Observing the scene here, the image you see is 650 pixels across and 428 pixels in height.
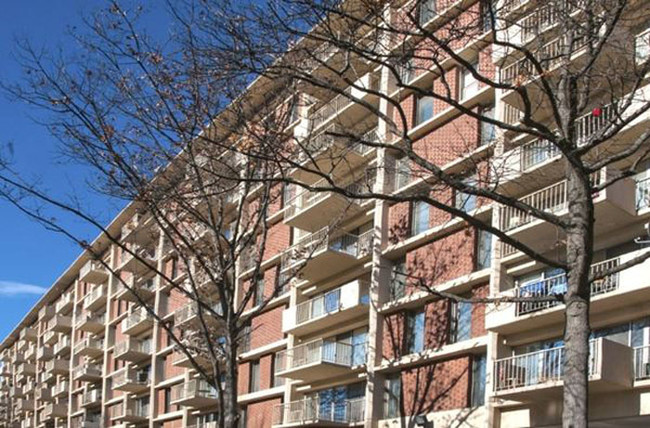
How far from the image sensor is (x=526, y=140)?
22.1 meters

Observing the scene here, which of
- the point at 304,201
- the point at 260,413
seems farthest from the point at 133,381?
the point at 304,201

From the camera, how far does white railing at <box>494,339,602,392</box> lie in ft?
60.8

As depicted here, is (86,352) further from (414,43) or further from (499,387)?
(414,43)

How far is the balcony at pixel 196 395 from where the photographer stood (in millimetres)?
36375

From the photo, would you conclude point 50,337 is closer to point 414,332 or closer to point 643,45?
point 414,332

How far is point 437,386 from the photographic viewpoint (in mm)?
23562

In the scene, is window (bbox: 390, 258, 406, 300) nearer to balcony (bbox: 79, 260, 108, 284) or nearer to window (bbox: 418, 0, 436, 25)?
window (bbox: 418, 0, 436, 25)

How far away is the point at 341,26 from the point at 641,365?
1014 cm

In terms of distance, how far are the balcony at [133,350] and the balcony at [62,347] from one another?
60.9 ft

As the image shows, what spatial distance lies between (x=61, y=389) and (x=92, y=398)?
9.85 meters

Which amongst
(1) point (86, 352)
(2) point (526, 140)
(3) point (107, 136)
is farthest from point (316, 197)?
(1) point (86, 352)

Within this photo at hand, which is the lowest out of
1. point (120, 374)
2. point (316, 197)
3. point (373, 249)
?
point (120, 374)

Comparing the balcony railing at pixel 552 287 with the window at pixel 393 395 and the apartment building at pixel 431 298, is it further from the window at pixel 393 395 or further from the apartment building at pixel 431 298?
the window at pixel 393 395

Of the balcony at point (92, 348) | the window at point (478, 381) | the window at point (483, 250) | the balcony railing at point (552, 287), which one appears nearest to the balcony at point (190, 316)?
the window at point (483, 250)
